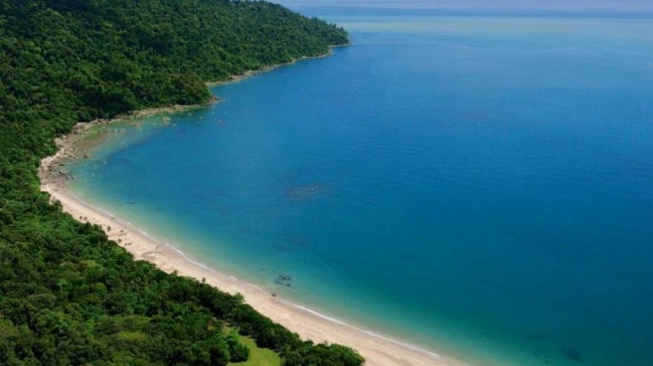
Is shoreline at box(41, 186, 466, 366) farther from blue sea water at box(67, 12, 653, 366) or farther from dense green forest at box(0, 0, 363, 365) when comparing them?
dense green forest at box(0, 0, 363, 365)

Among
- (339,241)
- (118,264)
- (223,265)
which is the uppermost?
(339,241)

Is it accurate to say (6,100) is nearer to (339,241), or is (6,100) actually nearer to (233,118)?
(233,118)

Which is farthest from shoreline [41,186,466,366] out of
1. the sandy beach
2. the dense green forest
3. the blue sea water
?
the dense green forest

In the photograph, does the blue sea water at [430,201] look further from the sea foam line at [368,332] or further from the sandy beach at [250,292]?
the sandy beach at [250,292]

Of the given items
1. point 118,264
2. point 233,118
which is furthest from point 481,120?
point 118,264

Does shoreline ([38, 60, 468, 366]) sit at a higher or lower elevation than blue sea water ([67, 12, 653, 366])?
lower

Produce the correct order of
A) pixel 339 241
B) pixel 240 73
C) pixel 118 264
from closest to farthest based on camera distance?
pixel 118 264, pixel 339 241, pixel 240 73

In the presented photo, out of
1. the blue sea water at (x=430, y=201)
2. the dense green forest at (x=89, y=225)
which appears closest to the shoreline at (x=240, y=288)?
the blue sea water at (x=430, y=201)
